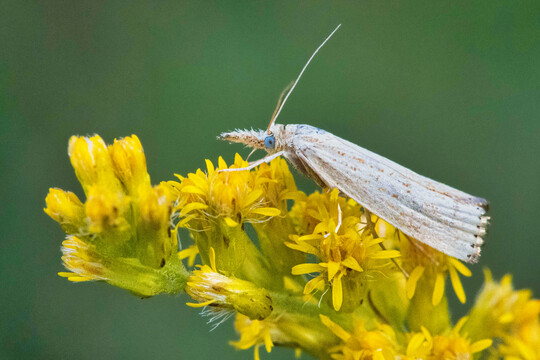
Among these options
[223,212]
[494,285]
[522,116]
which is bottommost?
[494,285]

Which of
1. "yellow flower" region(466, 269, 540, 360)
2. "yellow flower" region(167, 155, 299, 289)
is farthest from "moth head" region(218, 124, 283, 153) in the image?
"yellow flower" region(466, 269, 540, 360)

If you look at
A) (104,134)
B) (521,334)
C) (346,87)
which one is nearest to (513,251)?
(346,87)

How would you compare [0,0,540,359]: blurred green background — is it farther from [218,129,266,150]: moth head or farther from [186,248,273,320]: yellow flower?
[186,248,273,320]: yellow flower

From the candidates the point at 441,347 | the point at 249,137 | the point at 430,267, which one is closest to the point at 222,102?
the point at 249,137

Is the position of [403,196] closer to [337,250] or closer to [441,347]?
[337,250]

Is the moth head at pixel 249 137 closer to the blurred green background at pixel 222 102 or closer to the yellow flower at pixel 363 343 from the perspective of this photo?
the yellow flower at pixel 363 343

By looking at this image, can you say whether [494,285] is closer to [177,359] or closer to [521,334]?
[521,334]

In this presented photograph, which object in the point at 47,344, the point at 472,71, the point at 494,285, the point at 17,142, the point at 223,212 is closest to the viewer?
the point at 223,212
